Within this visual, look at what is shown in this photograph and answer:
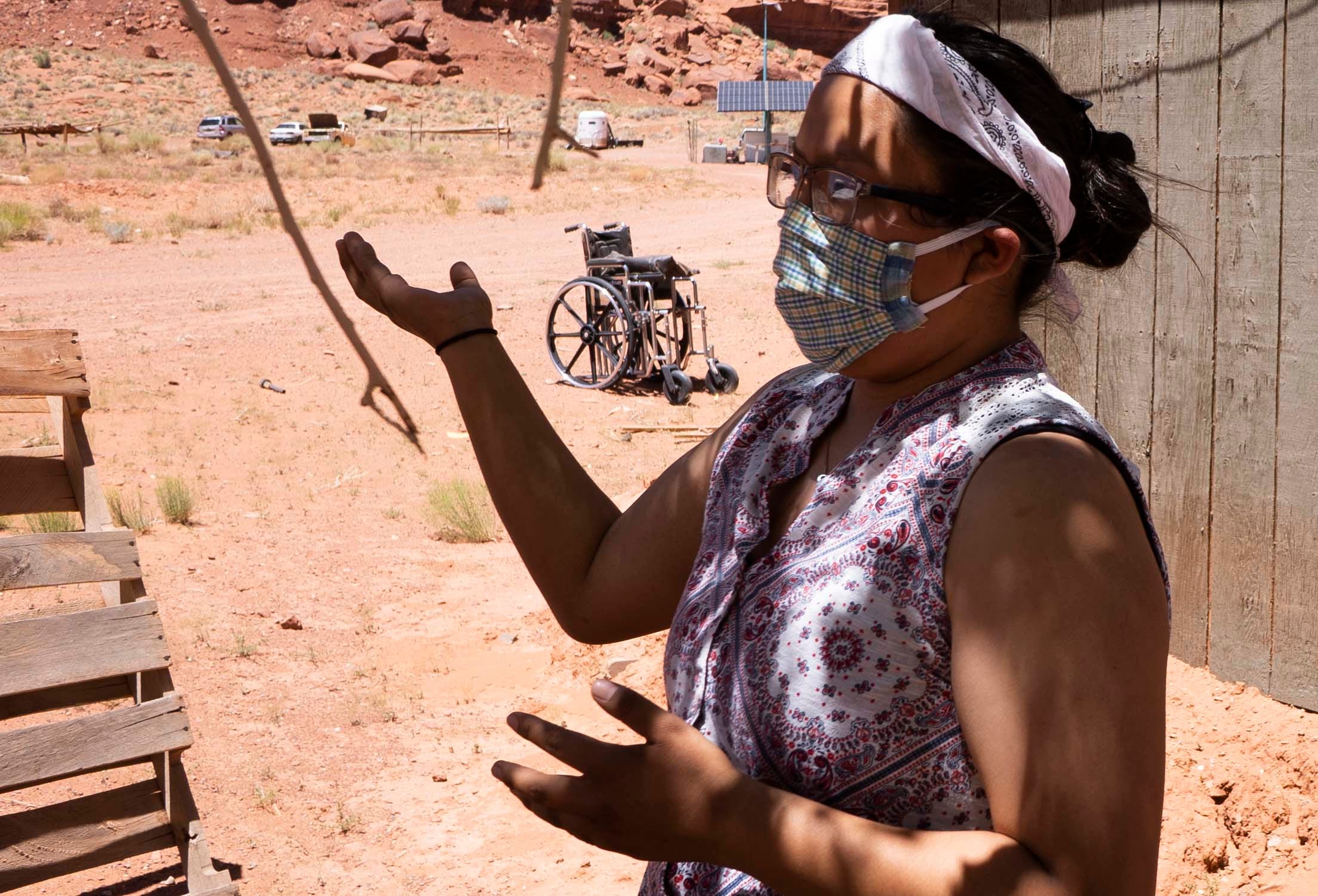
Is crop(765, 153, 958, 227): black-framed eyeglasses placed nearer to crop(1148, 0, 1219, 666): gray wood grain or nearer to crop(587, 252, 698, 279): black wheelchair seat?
crop(1148, 0, 1219, 666): gray wood grain

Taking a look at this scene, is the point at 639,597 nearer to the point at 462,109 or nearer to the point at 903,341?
the point at 903,341

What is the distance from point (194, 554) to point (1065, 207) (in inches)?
230

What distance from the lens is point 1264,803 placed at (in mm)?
3324

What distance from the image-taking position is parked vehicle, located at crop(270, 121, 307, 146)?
31734 mm

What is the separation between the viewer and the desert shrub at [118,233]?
16.5 m

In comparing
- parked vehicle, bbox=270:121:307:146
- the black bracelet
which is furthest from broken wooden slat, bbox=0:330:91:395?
parked vehicle, bbox=270:121:307:146

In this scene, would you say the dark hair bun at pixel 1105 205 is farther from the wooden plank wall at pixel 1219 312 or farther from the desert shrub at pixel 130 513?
the desert shrub at pixel 130 513

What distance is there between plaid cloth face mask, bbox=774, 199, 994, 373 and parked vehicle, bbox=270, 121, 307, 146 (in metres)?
32.4

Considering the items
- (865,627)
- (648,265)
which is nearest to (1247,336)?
(865,627)

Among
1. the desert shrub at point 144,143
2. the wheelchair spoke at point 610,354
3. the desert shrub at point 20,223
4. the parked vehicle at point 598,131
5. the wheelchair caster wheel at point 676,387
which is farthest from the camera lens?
the parked vehicle at point 598,131

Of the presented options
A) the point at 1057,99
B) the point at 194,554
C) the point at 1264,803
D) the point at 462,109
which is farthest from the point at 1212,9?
the point at 462,109

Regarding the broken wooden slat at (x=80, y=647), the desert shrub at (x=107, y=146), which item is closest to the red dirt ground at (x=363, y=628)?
the broken wooden slat at (x=80, y=647)

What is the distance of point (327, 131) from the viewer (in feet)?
112

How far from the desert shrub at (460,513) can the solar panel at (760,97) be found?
2822cm
